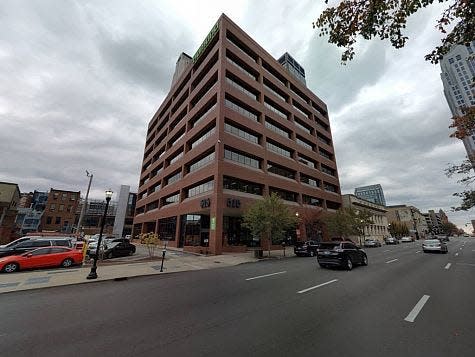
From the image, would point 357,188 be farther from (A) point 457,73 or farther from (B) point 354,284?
(B) point 354,284

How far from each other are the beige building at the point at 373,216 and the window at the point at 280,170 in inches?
1002

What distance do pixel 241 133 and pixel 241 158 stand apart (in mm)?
3781

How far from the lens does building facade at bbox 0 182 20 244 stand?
2851 cm

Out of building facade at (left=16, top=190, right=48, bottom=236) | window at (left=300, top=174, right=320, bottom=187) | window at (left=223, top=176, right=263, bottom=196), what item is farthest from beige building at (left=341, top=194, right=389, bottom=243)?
building facade at (left=16, top=190, right=48, bottom=236)

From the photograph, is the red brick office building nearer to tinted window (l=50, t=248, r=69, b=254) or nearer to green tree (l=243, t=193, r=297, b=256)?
green tree (l=243, t=193, r=297, b=256)

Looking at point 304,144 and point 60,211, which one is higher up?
point 304,144

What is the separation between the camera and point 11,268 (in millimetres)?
13367

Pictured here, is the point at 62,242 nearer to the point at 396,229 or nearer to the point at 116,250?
the point at 116,250

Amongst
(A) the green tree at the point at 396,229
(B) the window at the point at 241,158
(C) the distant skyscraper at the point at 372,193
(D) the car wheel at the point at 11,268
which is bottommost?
(D) the car wheel at the point at 11,268

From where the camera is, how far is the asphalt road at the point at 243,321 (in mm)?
4172

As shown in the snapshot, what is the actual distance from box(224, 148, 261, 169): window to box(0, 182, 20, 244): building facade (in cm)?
3056

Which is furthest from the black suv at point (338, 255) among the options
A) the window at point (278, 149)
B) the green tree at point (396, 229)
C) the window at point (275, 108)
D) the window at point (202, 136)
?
the green tree at point (396, 229)

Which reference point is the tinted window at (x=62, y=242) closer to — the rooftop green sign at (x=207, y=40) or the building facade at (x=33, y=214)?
the rooftop green sign at (x=207, y=40)

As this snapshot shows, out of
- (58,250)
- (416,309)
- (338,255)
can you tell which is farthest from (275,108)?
(416,309)
